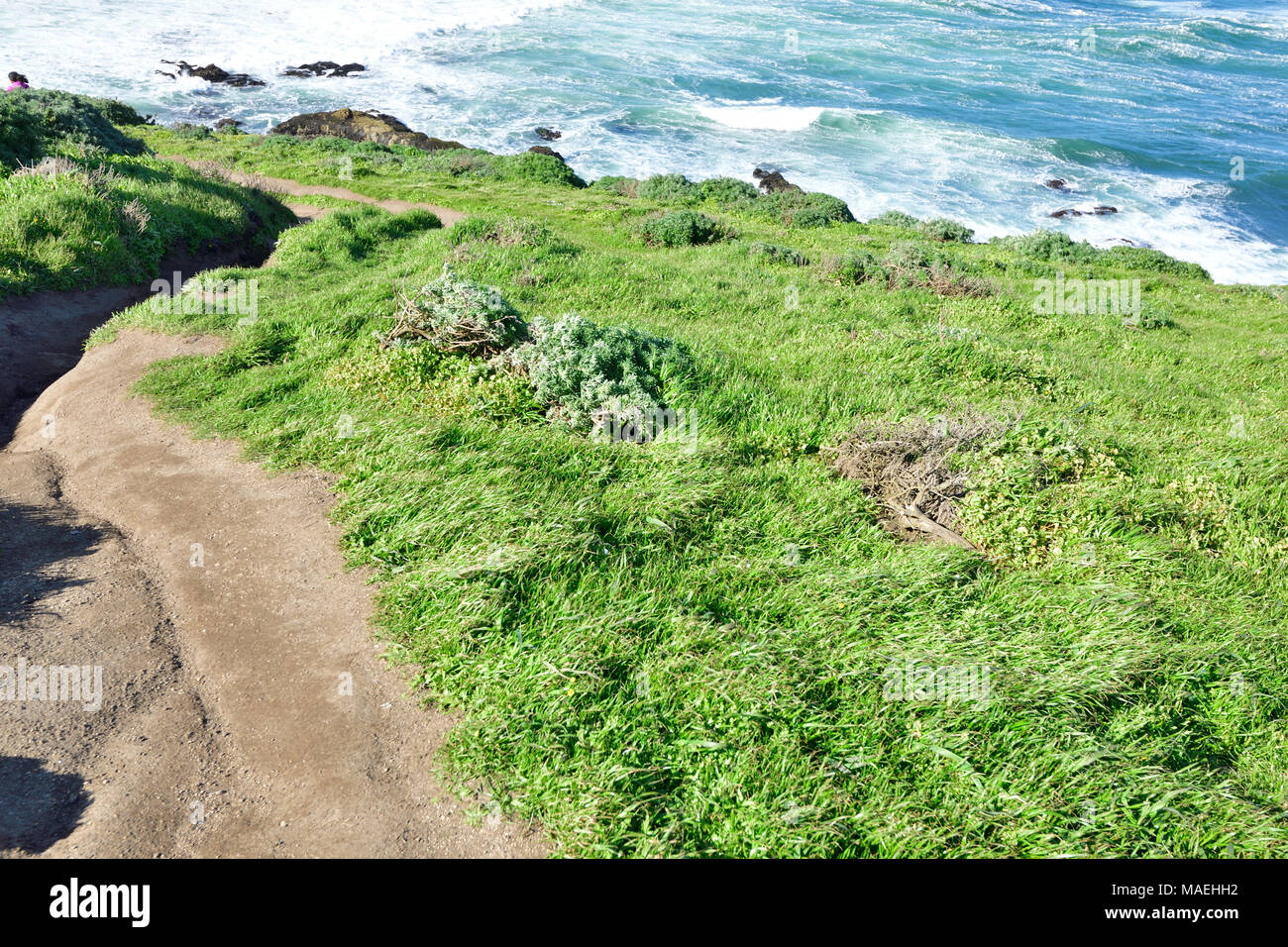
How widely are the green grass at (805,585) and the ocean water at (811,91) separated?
2969 cm

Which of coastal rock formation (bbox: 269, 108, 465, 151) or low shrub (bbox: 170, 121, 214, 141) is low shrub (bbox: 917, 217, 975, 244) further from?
low shrub (bbox: 170, 121, 214, 141)

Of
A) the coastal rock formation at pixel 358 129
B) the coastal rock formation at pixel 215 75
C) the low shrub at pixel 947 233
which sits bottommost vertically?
the low shrub at pixel 947 233

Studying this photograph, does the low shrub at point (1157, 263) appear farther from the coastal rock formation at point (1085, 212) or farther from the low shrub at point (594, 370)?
the low shrub at point (594, 370)

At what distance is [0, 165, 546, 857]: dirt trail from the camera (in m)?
4.49

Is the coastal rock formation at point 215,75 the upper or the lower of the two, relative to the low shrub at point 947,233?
upper

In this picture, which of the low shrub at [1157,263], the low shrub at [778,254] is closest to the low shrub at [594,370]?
the low shrub at [778,254]

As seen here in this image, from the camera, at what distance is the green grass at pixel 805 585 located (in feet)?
15.4

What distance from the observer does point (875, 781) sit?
479 cm

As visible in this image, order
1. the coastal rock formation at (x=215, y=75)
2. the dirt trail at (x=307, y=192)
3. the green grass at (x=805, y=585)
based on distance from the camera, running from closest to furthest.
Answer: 1. the green grass at (x=805, y=585)
2. the dirt trail at (x=307, y=192)
3. the coastal rock formation at (x=215, y=75)

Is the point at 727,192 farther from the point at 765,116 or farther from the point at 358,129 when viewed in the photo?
the point at 765,116

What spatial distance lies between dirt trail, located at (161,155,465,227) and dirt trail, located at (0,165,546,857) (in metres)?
15.3

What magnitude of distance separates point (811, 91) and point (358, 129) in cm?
3398

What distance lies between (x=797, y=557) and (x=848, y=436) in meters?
2.50

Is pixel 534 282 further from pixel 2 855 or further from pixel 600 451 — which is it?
pixel 2 855
